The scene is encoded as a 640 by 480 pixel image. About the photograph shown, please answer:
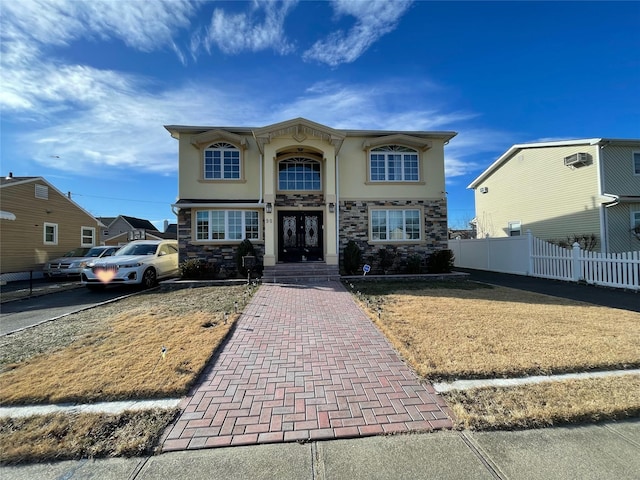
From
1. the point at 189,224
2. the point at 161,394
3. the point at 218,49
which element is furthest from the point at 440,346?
the point at 189,224

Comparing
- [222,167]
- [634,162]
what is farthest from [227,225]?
[634,162]

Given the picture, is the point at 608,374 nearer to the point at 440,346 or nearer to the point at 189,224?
the point at 440,346

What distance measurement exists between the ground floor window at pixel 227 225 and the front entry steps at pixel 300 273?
2.27m

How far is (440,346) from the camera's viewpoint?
14.8 feet

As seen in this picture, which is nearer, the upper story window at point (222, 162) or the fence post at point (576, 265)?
the fence post at point (576, 265)

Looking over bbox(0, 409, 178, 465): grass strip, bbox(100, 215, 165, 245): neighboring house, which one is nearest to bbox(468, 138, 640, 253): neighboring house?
bbox(0, 409, 178, 465): grass strip

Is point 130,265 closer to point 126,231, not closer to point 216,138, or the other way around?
point 216,138

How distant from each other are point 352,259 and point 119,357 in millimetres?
9153

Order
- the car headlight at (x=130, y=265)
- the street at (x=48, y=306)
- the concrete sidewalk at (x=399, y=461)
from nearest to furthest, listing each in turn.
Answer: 1. the concrete sidewalk at (x=399, y=461)
2. the street at (x=48, y=306)
3. the car headlight at (x=130, y=265)

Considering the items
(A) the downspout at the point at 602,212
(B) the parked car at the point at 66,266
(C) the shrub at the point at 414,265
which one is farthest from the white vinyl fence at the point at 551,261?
(B) the parked car at the point at 66,266

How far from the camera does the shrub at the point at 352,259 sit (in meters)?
12.3

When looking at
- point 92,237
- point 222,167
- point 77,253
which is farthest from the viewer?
point 92,237

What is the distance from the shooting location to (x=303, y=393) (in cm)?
329

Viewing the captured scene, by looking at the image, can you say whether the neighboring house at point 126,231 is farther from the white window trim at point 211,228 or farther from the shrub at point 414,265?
the shrub at point 414,265
